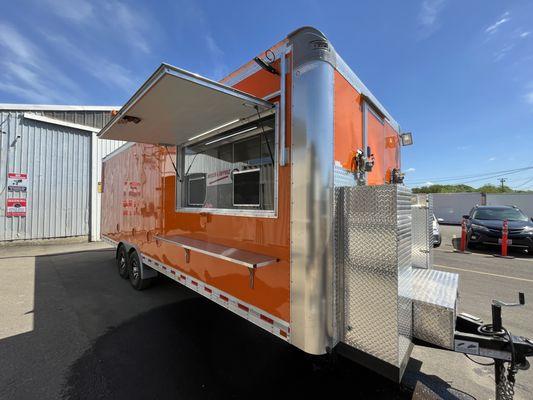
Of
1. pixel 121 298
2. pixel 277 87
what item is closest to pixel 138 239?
pixel 121 298

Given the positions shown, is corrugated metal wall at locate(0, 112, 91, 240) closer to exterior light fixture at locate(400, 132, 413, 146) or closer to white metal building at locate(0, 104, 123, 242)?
white metal building at locate(0, 104, 123, 242)

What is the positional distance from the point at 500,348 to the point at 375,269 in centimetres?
104

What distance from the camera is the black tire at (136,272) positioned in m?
5.53

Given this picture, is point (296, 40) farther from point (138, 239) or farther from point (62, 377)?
point (138, 239)

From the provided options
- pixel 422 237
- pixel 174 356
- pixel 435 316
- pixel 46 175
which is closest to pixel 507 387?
pixel 435 316

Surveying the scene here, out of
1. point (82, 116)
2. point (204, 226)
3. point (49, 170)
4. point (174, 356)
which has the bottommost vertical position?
point (174, 356)

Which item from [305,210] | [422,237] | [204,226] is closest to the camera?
[305,210]

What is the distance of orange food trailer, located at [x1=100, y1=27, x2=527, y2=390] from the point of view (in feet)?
6.84

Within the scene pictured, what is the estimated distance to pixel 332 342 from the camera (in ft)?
7.22

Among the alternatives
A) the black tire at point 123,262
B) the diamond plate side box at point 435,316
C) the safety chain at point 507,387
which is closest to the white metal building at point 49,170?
the black tire at point 123,262

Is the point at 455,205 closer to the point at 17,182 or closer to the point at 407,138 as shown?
the point at 407,138

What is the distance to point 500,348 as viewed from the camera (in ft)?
6.73

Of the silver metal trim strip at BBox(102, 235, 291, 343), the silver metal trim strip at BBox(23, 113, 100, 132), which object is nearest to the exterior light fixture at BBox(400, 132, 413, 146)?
the silver metal trim strip at BBox(102, 235, 291, 343)

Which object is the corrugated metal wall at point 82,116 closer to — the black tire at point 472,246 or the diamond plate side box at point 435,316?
the diamond plate side box at point 435,316
